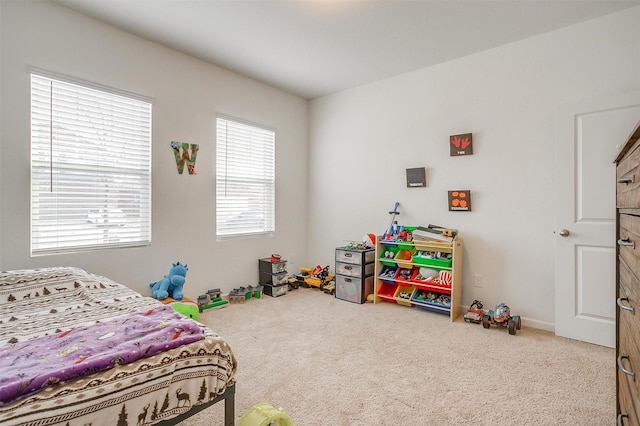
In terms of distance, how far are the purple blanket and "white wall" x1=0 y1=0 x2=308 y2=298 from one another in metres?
1.60

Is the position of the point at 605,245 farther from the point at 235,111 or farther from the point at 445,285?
the point at 235,111

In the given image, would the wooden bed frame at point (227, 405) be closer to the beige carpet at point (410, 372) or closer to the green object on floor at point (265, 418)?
the green object on floor at point (265, 418)

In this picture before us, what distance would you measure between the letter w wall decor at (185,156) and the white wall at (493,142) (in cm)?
193

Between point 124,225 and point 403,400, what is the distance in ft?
8.82

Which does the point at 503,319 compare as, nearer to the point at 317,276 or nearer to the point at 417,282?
the point at 417,282

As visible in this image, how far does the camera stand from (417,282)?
3.33 metres

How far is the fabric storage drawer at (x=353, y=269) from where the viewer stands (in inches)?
144

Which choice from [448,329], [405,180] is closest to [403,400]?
[448,329]

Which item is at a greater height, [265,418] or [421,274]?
[421,274]

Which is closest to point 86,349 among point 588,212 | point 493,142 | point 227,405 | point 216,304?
point 227,405

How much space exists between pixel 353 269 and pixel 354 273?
0.15 ft

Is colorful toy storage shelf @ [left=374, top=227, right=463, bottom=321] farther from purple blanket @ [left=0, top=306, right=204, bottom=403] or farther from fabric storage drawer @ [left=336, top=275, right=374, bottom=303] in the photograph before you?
purple blanket @ [left=0, top=306, right=204, bottom=403]

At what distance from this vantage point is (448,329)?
2.85 meters

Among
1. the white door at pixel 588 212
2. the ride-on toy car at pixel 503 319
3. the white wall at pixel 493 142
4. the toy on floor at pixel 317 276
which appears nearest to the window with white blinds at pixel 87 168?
the toy on floor at pixel 317 276
